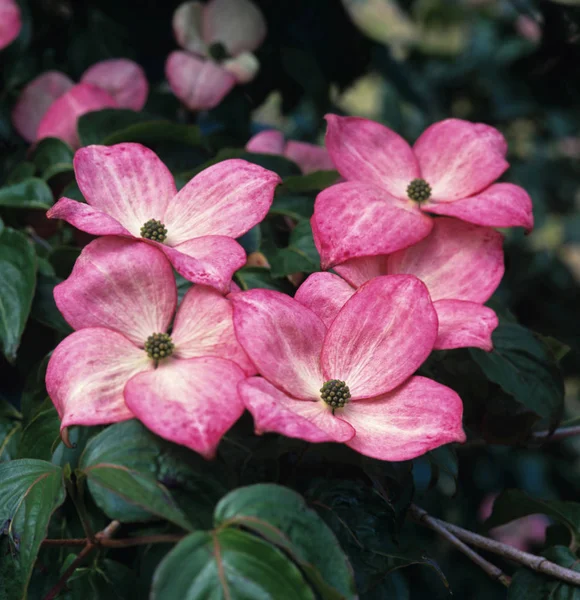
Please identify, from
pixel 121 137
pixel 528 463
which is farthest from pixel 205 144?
pixel 528 463

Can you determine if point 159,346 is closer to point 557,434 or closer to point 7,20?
point 557,434

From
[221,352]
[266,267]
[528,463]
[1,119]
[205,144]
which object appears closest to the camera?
[221,352]

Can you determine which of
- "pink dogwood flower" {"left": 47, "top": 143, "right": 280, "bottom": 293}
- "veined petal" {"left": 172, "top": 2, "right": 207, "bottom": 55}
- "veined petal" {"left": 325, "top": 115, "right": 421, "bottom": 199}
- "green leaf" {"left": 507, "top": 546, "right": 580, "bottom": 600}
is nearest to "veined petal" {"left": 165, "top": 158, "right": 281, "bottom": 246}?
"pink dogwood flower" {"left": 47, "top": 143, "right": 280, "bottom": 293}

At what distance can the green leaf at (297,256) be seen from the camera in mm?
562

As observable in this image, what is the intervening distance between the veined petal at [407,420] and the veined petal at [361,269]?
9 cm

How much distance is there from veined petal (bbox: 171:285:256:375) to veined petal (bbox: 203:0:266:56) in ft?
1.70

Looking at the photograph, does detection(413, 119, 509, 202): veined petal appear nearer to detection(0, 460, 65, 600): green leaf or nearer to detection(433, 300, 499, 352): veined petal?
detection(433, 300, 499, 352): veined petal

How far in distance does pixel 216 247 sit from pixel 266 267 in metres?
0.12

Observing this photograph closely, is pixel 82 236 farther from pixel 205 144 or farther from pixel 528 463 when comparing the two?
pixel 528 463

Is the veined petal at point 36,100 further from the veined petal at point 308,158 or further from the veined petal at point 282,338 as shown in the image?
the veined petal at point 282,338

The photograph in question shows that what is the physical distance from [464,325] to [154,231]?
0.22 metres

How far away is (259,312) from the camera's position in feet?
1.39

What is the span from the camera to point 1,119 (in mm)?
829

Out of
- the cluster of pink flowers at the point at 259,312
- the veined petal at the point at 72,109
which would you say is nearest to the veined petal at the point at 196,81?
the veined petal at the point at 72,109
